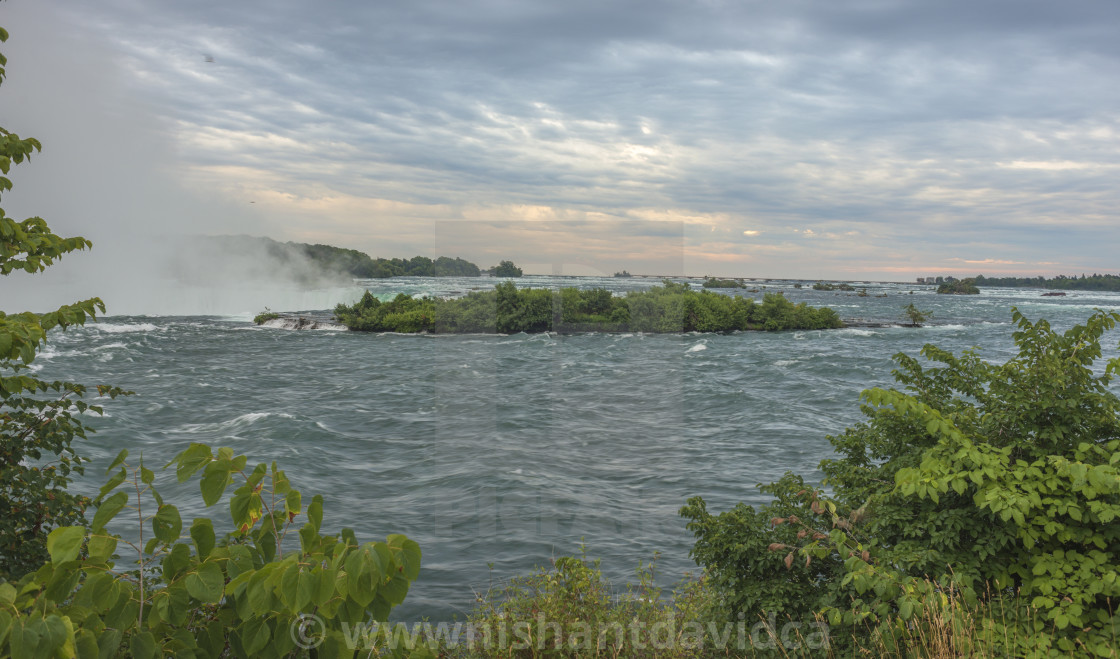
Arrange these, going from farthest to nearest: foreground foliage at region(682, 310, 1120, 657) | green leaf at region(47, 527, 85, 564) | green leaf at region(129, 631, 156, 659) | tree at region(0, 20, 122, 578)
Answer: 1. tree at region(0, 20, 122, 578)
2. foreground foliage at region(682, 310, 1120, 657)
3. green leaf at region(129, 631, 156, 659)
4. green leaf at region(47, 527, 85, 564)

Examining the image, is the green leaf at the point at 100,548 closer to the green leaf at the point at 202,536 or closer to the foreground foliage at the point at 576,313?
the green leaf at the point at 202,536

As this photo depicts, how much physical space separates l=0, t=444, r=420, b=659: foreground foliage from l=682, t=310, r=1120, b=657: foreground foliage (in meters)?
2.97

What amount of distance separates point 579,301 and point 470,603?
530 centimetres

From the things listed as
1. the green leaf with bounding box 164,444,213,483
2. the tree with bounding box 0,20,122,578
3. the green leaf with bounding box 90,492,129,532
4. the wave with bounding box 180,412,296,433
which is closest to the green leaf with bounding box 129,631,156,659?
the green leaf with bounding box 90,492,129,532

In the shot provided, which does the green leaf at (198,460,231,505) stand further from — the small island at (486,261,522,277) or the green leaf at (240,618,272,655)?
the small island at (486,261,522,277)

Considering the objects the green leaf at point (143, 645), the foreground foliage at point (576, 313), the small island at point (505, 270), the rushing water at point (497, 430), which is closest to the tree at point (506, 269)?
the small island at point (505, 270)

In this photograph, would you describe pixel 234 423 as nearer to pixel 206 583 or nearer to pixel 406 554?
pixel 206 583

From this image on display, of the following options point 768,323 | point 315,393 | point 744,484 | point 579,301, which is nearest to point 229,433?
point 315,393

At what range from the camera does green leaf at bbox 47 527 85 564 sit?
77.2 inches

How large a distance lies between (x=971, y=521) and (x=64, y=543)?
496 centimetres

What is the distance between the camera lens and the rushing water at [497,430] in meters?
9.45

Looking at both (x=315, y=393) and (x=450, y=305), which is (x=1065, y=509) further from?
(x=315, y=393)

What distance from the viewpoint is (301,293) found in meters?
66.7

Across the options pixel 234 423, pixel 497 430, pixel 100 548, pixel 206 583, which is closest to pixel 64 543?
pixel 100 548
